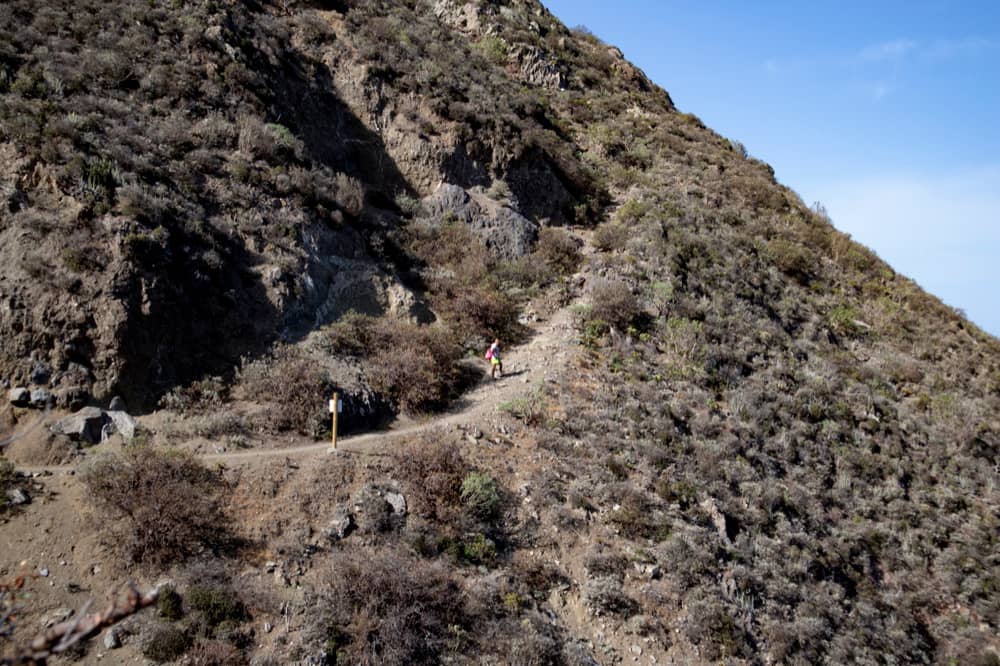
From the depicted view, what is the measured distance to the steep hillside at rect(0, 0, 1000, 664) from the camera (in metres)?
10.7

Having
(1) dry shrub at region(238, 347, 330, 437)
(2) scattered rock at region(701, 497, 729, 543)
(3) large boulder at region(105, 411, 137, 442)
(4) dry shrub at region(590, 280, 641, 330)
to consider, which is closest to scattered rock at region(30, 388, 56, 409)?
(3) large boulder at region(105, 411, 137, 442)

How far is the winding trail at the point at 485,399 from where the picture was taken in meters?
A: 12.4

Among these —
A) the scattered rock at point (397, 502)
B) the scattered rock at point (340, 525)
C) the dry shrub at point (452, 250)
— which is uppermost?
the dry shrub at point (452, 250)

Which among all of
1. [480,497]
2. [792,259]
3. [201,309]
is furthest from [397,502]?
[792,259]

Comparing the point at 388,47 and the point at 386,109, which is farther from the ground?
the point at 388,47

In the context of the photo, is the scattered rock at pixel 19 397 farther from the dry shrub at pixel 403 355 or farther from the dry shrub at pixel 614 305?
the dry shrub at pixel 614 305

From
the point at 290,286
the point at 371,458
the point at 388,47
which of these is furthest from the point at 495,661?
the point at 388,47

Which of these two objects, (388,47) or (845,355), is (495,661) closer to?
(845,355)

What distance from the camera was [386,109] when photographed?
81.4ft

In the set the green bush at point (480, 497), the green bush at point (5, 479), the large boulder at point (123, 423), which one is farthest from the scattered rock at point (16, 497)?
the green bush at point (480, 497)

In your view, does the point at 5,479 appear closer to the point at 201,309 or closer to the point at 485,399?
the point at 201,309

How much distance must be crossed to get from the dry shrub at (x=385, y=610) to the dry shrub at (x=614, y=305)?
1005 cm

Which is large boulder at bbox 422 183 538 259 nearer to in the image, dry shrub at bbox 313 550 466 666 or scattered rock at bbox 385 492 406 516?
scattered rock at bbox 385 492 406 516

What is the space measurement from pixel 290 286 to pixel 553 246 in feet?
31.0
